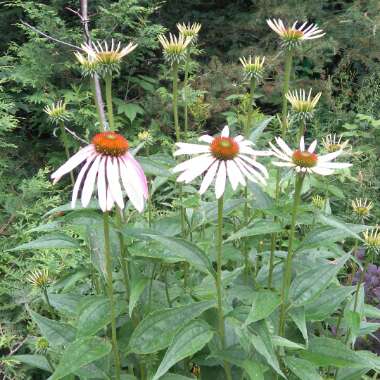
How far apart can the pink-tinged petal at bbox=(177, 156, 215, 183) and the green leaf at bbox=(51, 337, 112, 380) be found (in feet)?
1.08

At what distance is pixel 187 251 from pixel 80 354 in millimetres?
246

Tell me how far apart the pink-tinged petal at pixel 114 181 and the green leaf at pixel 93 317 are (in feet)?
0.96

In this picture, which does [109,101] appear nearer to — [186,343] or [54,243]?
[54,243]

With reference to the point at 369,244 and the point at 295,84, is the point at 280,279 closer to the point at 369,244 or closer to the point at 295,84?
the point at 369,244

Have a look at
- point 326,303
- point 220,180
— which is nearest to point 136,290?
point 220,180

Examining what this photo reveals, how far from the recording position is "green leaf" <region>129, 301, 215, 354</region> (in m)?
0.95

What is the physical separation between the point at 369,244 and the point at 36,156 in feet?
7.80

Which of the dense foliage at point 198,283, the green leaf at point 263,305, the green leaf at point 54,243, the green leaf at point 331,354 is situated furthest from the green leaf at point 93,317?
the green leaf at point 331,354

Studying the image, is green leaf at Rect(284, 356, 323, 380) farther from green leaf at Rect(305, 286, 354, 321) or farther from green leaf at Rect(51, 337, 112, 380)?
green leaf at Rect(51, 337, 112, 380)

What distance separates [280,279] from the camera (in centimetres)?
113

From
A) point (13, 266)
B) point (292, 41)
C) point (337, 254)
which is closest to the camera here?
point (292, 41)

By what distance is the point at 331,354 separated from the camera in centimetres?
106

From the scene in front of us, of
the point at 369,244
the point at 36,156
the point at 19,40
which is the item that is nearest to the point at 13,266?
the point at 36,156

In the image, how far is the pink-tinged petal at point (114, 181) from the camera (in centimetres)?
75
